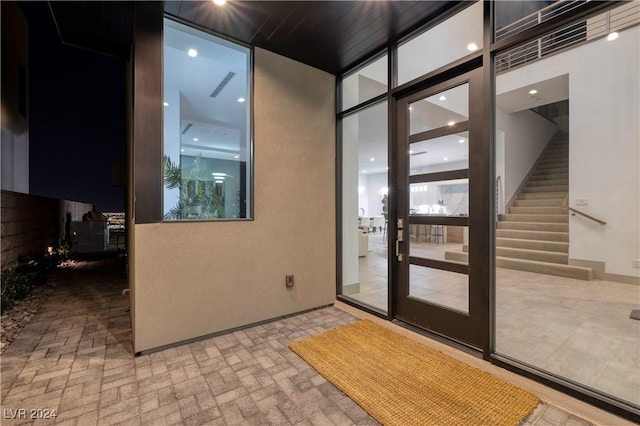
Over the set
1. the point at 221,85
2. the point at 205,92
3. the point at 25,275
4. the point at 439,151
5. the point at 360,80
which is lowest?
the point at 25,275

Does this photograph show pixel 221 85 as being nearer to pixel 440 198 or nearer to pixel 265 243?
pixel 265 243

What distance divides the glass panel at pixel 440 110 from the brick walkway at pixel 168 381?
2.32 m

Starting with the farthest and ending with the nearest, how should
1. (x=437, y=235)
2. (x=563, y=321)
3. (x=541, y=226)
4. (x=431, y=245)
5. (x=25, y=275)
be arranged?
(x=541, y=226) → (x=25, y=275) → (x=437, y=235) → (x=431, y=245) → (x=563, y=321)

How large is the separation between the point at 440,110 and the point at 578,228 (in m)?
4.55

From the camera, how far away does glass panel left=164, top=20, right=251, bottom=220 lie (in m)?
2.78

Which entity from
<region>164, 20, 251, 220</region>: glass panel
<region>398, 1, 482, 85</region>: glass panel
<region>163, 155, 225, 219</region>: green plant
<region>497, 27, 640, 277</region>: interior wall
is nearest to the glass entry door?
<region>398, 1, 482, 85</region>: glass panel

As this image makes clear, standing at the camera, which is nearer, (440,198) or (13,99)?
(440,198)

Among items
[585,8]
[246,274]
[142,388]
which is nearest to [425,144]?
[585,8]

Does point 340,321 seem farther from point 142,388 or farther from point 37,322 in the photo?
point 37,322

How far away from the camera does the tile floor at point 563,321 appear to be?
2.20 metres

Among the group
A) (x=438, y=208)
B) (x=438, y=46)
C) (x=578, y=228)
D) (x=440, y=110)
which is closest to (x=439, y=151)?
(x=440, y=110)

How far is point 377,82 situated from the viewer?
4.12 meters

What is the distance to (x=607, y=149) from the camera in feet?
16.7

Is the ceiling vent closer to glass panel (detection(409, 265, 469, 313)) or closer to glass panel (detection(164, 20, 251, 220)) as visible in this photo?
glass panel (detection(164, 20, 251, 220))
